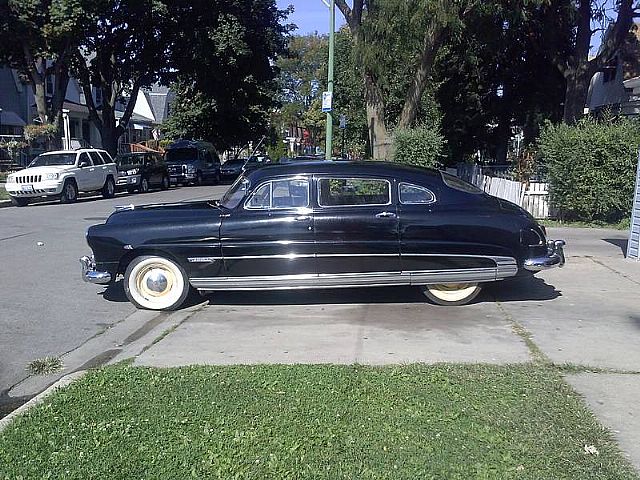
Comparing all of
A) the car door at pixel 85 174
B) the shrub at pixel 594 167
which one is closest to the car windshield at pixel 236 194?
the shrub at pixel 594 167

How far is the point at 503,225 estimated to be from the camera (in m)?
7.34

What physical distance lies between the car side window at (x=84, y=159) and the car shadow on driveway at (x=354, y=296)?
15864 mm

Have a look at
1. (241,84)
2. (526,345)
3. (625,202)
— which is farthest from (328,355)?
(241,84)

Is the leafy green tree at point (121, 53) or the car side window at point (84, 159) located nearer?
the car side window at point (84, 159)

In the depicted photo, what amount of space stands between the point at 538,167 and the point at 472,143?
18434mm

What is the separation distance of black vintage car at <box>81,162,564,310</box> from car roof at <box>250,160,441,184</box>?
1 centimetres

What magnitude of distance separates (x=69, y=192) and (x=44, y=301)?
14981mm

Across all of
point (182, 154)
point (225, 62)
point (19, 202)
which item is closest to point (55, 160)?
point (19, 202)

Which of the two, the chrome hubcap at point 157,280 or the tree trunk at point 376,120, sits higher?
the tree trunk at point 376,120

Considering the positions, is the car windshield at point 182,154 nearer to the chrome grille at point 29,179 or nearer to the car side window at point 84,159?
the car side window at point 84,159

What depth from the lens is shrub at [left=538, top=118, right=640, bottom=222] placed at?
47.2 ft

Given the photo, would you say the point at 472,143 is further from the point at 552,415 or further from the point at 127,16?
the point at 552,415

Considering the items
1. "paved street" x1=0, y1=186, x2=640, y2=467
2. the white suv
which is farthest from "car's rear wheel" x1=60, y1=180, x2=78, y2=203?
"paved street" x1=0, y1=186, x2=640, y2=467

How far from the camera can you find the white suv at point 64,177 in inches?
833
